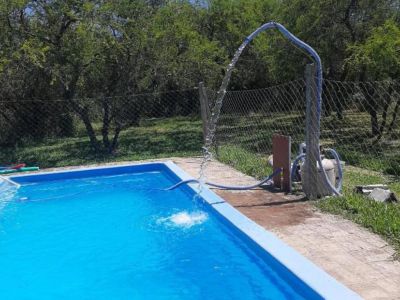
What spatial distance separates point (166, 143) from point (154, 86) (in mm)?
1748

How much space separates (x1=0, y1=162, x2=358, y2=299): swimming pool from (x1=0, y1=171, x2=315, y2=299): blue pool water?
0.04 feet

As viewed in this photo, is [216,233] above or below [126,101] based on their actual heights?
below

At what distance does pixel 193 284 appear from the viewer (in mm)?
4562

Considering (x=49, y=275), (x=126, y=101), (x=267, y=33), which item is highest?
(x=267, y=33)

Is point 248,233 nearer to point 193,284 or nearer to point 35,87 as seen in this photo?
point 193,284

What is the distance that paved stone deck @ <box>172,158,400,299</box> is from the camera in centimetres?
369

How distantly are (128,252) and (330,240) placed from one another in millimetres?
2276

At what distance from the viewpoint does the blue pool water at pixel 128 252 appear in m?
4.50

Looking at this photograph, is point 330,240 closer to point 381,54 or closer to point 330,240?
point 330,240

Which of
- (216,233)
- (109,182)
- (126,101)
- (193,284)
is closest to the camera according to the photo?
(193,284)

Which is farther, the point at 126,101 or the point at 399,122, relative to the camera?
the point at 126,101

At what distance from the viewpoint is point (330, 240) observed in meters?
4.68

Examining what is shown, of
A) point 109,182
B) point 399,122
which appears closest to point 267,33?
point 399,122

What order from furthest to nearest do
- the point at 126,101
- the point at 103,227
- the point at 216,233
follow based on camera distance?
the point at 126,101 → the point at 103,227 → the point at 216,233
